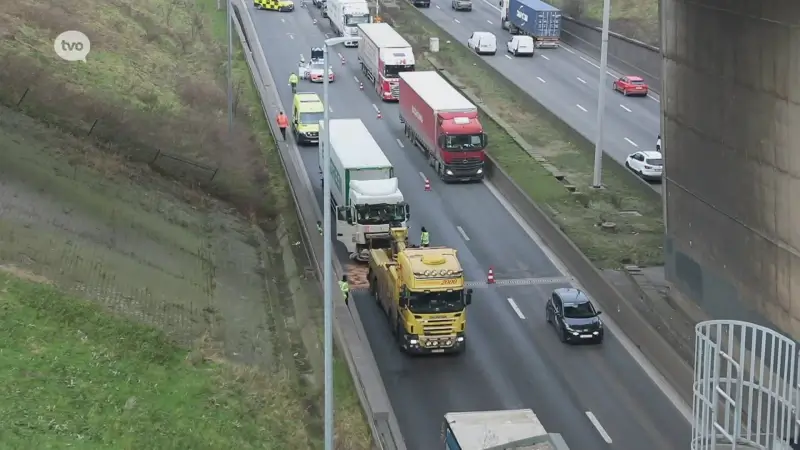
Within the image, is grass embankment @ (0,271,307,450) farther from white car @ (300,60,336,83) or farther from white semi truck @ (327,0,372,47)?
white semi truck @ (327,0,372,47)

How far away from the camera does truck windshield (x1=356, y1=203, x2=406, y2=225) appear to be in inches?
1489

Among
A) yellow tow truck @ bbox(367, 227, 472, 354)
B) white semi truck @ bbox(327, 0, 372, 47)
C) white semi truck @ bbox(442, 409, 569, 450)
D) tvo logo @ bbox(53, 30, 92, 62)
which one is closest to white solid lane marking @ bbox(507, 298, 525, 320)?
yellow tow truck @ bbox(367, 227, 472, 354)

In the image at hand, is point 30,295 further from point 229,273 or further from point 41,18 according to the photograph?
point 41,18

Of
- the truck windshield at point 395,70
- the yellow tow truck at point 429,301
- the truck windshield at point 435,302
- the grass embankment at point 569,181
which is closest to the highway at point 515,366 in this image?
the yellow tow truck at point 429,301

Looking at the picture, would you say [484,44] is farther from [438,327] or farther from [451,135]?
[438,327]

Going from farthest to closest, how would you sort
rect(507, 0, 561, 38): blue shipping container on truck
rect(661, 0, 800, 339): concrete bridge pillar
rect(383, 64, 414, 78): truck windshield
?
rect(507, 0, 561, 38): blue shipping container on truck, rect(383, 64, 414, 78): truck windshield, rect(661, 0, 800, 339): concrete bridge pillar

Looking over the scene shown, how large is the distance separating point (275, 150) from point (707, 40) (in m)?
24.7

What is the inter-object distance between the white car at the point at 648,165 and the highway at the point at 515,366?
793cm

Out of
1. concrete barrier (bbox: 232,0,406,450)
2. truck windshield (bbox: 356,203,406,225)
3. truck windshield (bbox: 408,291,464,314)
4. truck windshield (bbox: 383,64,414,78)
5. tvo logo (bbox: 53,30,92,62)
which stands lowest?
concrete barrier (bbox: 232,0,406,450)

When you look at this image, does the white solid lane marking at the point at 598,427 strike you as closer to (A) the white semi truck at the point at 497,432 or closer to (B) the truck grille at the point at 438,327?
(A) the white semi truck at the point at 497,432

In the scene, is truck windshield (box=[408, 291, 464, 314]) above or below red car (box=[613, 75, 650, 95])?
above

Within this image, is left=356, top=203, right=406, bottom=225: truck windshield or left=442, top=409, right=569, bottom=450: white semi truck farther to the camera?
left=356, top=203, right=406, bottom=225: truck windshield

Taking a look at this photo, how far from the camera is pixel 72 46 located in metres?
52.1

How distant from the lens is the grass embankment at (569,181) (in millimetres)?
40938
